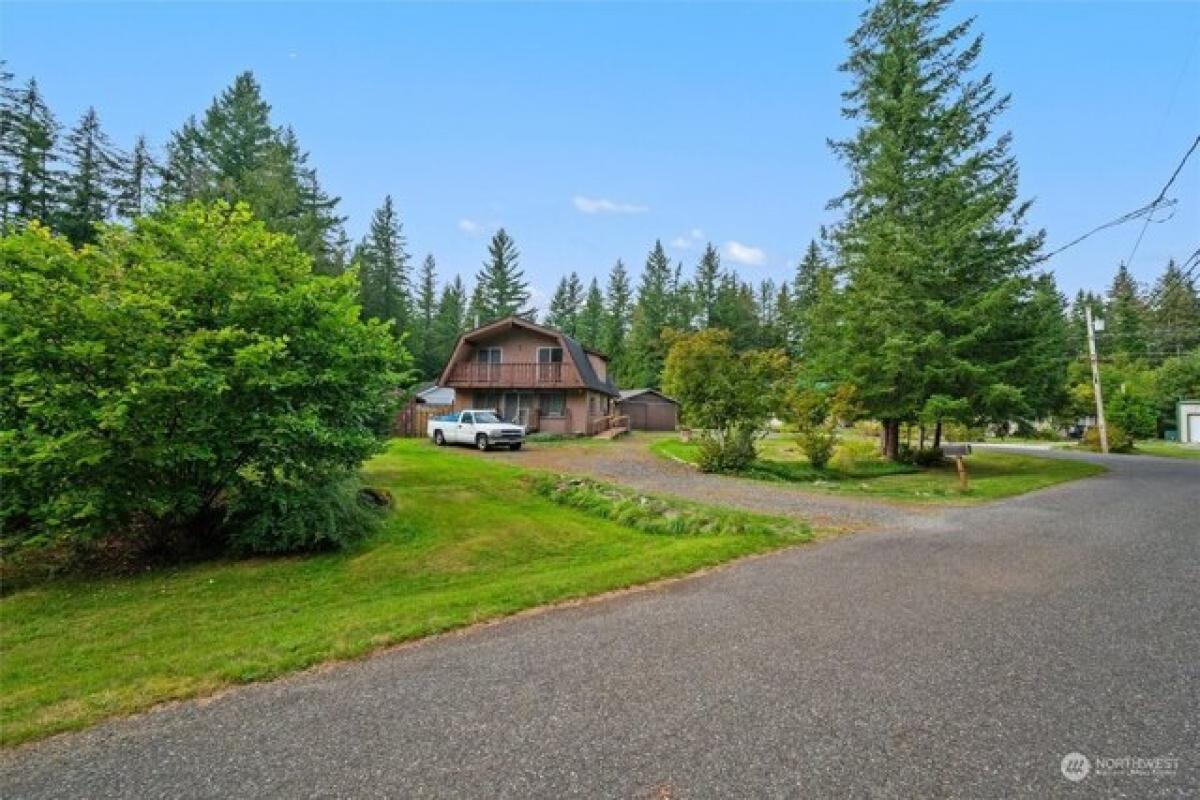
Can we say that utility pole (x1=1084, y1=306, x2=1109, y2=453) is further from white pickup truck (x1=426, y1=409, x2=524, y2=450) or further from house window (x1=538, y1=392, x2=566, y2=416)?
white pickup truck (x1=426, y1=409, x2=524, y2=450)

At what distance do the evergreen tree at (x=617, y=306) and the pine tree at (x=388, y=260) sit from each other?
68.9 ft

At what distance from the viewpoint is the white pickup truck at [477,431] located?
2116 cm

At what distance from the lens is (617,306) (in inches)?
2574

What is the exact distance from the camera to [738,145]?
1895 cm

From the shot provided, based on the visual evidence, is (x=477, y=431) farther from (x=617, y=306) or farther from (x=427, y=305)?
(x=427, y=305)

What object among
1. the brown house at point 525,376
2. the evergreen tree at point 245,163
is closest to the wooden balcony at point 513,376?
the brown house at point 525,376

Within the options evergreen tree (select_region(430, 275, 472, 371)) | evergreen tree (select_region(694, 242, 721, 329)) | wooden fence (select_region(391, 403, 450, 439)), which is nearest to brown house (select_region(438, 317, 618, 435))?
wooden fence (select_region(391, 403, 450, 439))

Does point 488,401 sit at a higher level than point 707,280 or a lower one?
lower

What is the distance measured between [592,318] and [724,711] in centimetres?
6407

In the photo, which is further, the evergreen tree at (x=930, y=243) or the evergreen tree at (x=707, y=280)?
the evergreen tree at (x=707, y=280)

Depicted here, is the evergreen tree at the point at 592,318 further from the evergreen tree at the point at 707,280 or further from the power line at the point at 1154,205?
Result: the power line at the point at 1154,205

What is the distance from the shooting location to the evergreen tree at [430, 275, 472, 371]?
5728 cm

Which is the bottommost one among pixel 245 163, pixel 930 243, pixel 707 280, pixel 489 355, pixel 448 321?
pixel 489 355

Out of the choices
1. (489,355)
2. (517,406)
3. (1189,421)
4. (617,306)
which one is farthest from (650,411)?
(1189,421)
